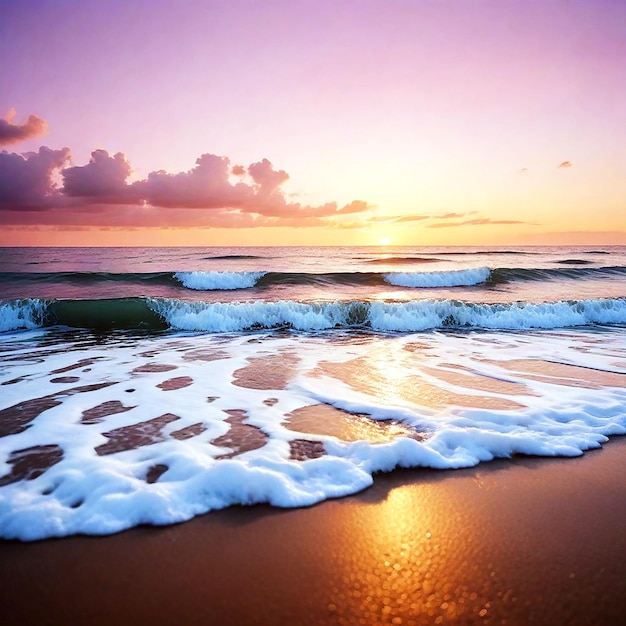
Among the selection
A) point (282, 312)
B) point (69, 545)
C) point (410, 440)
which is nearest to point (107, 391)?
point (69, 545)

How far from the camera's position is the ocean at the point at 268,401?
9.50 feet

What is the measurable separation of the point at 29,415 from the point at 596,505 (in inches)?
187

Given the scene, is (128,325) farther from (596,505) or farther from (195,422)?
(596,505)

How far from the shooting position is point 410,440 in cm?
345

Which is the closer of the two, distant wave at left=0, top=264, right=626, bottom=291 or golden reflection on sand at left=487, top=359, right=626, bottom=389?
golden reflection on sand at left=487, top=359, right=626, bottom=389

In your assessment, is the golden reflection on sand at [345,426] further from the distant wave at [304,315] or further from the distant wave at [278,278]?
the distant wave at [278,278]

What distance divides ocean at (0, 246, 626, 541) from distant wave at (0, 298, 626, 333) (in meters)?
0.05

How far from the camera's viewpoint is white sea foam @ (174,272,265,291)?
18.6m

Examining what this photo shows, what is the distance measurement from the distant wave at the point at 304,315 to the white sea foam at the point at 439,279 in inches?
311

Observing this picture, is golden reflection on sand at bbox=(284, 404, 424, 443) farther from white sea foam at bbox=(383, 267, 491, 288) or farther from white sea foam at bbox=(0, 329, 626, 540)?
white sea foam at bbox=(383, 267, 491, 288)

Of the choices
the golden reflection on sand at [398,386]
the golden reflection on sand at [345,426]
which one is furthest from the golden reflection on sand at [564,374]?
the golden reflection on sand at [345,426]

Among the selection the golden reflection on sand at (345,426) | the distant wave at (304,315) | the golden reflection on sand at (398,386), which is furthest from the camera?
the distant wave at (304,315)

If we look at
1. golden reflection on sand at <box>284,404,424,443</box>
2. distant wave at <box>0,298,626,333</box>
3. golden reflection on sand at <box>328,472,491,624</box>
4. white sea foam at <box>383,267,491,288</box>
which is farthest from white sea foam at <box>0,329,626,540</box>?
white sea foam at <box>383,267,491,288</box>

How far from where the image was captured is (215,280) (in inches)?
740
